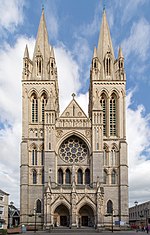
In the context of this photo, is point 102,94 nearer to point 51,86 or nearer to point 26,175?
point 51,86

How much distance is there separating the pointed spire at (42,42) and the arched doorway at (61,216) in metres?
27.2

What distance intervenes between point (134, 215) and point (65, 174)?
52.0 meters

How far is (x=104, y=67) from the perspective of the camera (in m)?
68.1

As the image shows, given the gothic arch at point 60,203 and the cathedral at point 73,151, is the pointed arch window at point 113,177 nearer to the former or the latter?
the cathedral at point 73,151

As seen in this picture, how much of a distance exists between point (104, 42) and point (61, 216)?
3279 cm

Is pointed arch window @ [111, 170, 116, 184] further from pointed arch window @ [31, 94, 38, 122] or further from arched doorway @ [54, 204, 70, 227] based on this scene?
pointed arch window @ [31, 94, 38, 122]

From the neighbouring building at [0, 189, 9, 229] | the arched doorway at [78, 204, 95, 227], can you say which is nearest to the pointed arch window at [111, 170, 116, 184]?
the arched doorway at [78, 204, 95, 227]

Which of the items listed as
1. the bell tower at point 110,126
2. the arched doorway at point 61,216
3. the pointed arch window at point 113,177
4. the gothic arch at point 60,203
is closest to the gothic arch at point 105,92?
the bell tower at point 110,126

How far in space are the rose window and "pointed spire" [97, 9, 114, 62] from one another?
16.1 meters

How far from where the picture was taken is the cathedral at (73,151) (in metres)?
59.0

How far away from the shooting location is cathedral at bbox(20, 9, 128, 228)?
59.0m

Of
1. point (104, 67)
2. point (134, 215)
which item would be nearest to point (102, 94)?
point (104, 67)

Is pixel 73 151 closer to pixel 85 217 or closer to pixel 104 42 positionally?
pixel 85 217

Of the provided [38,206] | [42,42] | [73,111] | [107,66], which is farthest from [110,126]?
[42,42]
